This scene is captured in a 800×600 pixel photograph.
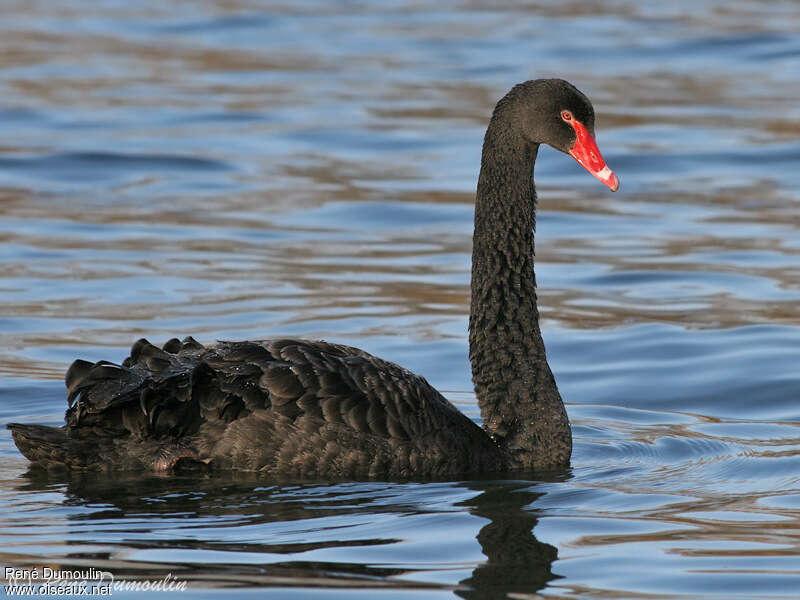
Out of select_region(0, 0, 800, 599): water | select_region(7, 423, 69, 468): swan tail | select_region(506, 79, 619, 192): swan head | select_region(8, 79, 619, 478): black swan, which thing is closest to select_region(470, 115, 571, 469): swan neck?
select_region(8, 79, 619, 478): black swan

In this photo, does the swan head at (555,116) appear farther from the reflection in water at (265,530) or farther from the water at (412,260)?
the reflection in water at (265,530)

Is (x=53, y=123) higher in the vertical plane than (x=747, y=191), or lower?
higher

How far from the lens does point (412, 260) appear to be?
13.6m

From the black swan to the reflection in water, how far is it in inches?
5.0

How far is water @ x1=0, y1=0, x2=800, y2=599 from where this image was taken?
6586 millimetres

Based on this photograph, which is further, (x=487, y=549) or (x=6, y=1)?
(x=6, y=1)

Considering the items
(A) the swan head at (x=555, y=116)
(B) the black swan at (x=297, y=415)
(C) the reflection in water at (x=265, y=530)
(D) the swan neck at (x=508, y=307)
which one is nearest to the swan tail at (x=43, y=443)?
(B) the black swan at (x=297, y=415)

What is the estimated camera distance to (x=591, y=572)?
6.30 meters

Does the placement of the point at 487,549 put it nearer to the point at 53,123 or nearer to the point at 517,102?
the point at 517,102

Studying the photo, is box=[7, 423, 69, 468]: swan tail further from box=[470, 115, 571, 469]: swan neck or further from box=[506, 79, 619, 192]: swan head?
box=[506, 79, 619, 192]: swan head

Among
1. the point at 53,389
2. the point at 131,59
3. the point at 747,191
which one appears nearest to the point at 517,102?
the point at 53,389

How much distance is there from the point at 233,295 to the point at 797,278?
14.6 feet

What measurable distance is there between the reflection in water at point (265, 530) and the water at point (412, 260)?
0.06 ft

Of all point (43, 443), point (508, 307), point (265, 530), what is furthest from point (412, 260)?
point (265, 530)
